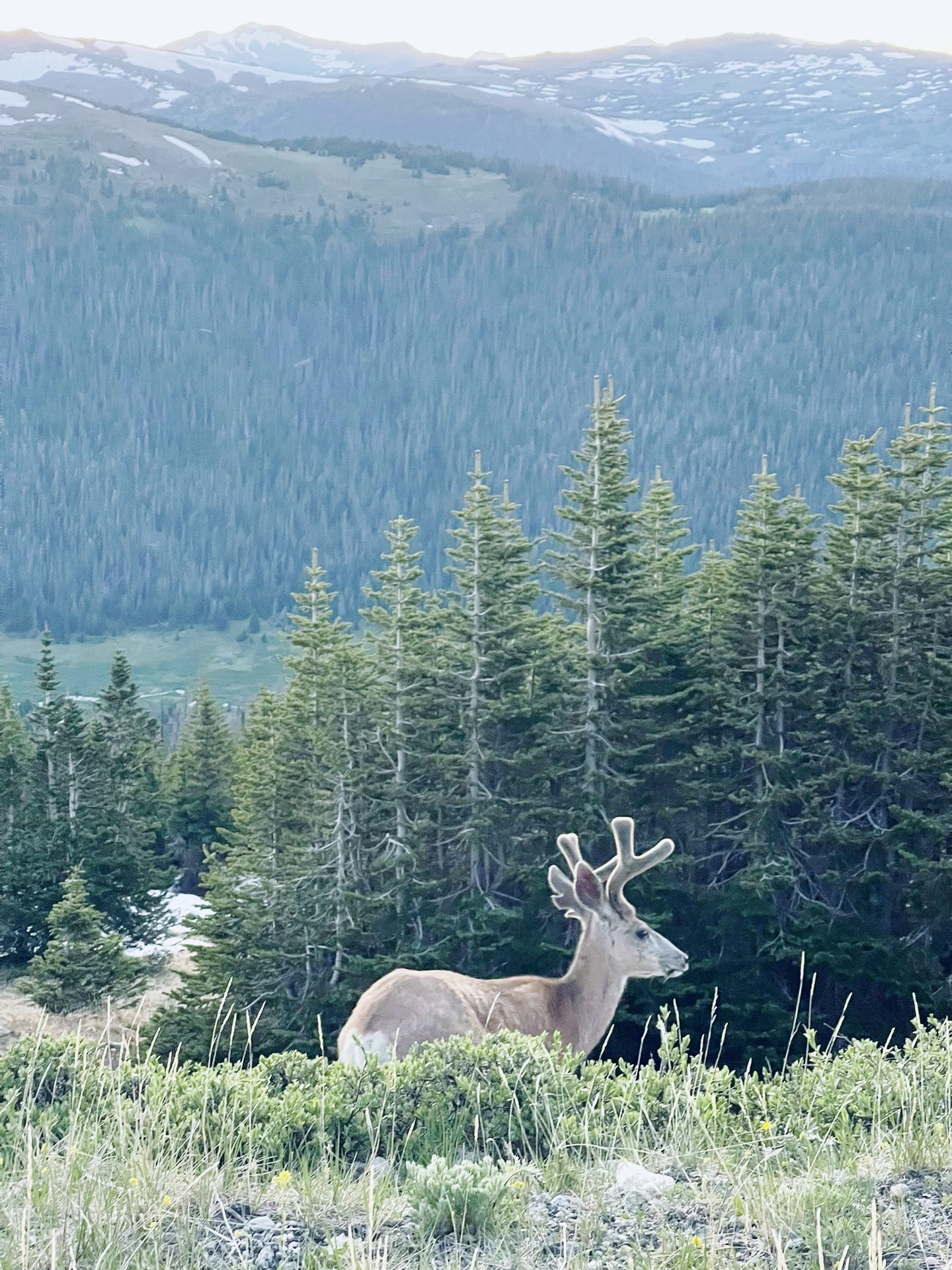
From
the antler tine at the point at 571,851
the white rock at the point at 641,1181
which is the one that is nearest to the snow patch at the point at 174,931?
the antler tine at the point at 571,851

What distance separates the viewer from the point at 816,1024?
75.3ft

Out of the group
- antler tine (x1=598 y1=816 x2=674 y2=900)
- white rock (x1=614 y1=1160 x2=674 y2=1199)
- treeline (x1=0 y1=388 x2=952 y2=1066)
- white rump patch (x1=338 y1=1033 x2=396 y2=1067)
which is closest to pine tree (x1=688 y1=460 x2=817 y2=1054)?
treeline (x1=0 y1=388 x2=952 y2=1066)

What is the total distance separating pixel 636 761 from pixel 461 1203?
2123 centimetres

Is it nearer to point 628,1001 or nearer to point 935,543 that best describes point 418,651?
point 628,1001

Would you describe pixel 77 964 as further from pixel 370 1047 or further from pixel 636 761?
pixel 370 1047

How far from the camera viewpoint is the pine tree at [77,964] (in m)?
28.7

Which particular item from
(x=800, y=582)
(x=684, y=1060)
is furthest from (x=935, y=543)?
(x=684, y=1060)

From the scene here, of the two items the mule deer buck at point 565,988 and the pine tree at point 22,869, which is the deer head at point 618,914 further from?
the pine tree at point 22,869

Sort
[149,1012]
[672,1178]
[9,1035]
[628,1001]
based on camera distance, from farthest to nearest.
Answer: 1. [149,1012]
2. [9,1035]
3. [628,1001]
4. [672,1178]

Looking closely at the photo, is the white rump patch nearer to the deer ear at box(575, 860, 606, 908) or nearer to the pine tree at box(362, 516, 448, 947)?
the deer ear at box(575, 860, 606, 908)

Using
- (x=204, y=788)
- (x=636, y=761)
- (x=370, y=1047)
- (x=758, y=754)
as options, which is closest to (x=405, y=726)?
(x=636, y=761)

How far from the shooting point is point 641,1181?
5578 mm

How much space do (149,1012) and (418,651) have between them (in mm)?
11946

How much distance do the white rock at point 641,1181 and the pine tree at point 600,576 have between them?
19225 millimetres
